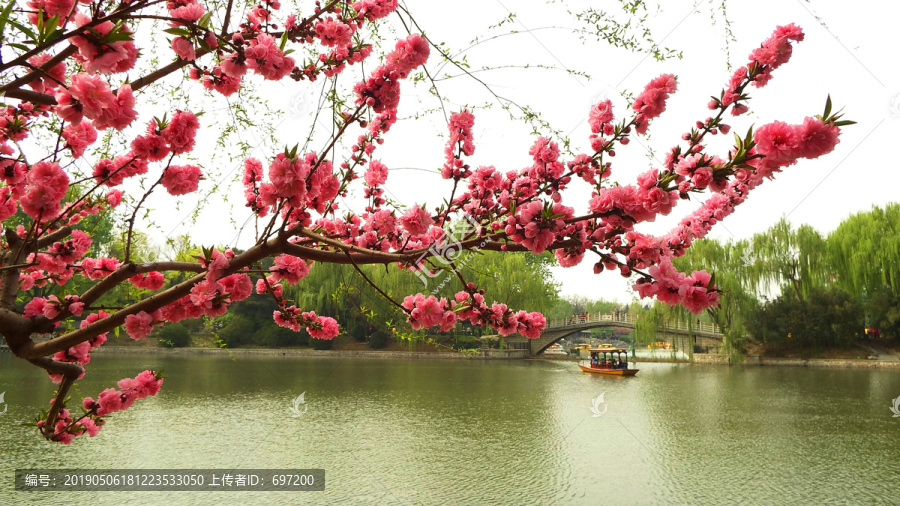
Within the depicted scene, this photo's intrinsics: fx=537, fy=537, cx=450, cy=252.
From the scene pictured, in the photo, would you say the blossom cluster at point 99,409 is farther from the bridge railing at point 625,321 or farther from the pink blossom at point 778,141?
the bridge railing at point 625,321

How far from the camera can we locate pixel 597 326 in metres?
25.8

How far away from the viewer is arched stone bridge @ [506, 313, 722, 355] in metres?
22.5

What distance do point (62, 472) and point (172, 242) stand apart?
20.0ft

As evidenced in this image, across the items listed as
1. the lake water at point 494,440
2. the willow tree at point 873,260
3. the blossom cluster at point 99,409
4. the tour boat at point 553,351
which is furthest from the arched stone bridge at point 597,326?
the blossom cluster at point 99,409

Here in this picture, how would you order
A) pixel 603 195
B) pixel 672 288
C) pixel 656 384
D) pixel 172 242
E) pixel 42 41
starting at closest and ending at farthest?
pixel 42 41, pixel 603 195, pixel 672 288, pixel 172 242, pixel 656 384

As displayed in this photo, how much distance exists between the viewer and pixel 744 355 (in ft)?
66.7

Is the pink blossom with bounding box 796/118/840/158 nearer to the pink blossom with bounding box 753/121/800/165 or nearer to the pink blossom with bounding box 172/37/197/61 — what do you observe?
the pink blossom with bounding box 753/121/800/165

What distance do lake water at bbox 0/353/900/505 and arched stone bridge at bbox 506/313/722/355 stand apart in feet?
24.8

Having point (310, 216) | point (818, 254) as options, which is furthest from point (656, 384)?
point (310, 216)

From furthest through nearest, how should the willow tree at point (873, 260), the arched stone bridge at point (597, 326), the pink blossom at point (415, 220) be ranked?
the arched stone bridge at point (597, 326), the willow tree at point (873, 260), the pink blossom at point (415, 220)

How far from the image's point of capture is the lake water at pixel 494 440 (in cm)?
648

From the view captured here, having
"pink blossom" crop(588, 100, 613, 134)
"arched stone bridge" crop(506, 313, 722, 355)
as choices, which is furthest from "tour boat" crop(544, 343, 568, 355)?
"pink blossom" crop(588, 100, 613, 134)

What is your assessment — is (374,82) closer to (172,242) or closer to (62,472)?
(172,242)

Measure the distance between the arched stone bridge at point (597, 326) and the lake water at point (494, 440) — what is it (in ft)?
24.8
